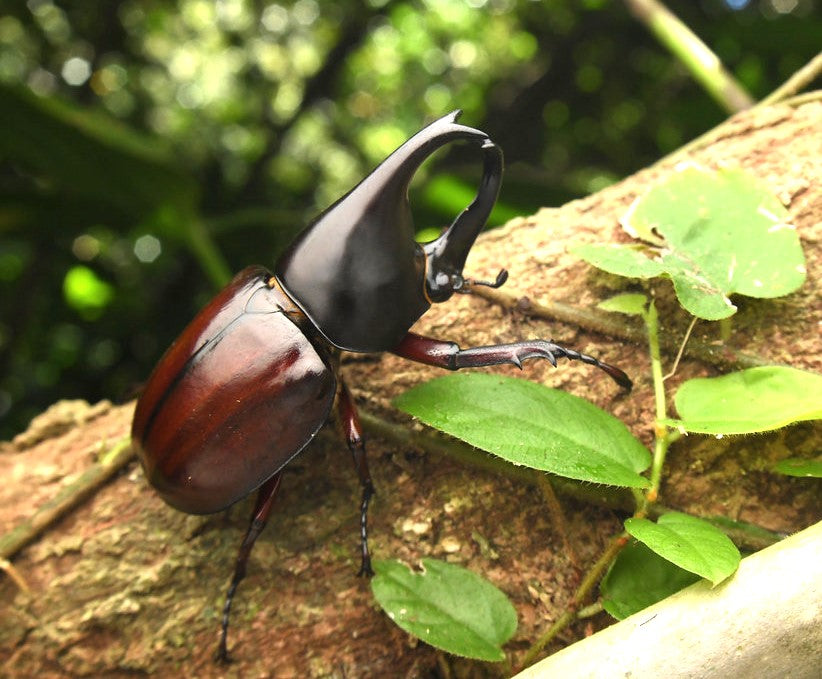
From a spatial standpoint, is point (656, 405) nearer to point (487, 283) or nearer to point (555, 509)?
point (555, 509)

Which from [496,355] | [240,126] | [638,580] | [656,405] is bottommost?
[240,126]

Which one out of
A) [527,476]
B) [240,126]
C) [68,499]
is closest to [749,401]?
[527,476]

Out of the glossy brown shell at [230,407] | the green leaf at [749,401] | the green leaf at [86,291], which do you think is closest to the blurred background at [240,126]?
the green leaf at [86,291]

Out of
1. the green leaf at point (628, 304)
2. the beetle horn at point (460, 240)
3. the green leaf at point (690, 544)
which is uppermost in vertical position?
the beetle horn at point (460, 240)

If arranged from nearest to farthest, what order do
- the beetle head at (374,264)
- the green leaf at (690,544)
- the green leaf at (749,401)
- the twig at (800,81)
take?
the green leaf at (690,544)
the green leaf at (749,401)
the beetle head at (374,264)
the twig at (800,81)

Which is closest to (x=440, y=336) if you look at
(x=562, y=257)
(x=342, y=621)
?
(x=562, y=257)

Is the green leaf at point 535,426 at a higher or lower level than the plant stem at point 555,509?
Answer: higher

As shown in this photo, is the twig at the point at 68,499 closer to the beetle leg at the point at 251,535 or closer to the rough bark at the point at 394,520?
the rough bark at the point at 394,520

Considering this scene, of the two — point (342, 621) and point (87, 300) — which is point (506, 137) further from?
point (342, 621)
